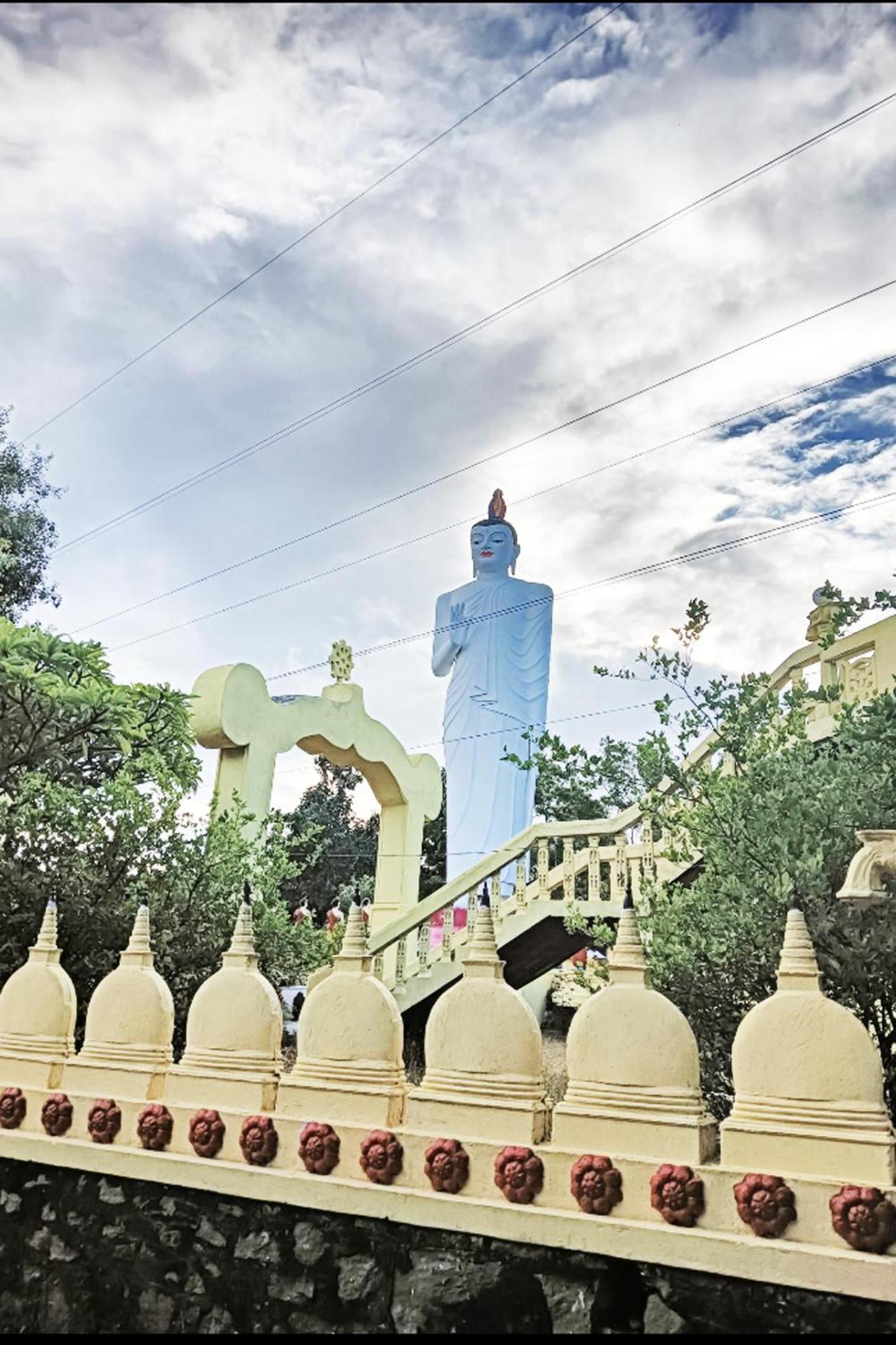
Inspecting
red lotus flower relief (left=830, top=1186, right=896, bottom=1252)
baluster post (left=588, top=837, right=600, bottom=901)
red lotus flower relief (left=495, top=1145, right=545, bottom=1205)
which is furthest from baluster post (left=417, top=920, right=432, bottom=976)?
red lotus flower relief (left=830, top=1186, right=896, bottom=1252)

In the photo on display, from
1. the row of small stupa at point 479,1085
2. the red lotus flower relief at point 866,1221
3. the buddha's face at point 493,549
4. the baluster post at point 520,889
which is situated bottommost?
the red lotus flower relief at point 866,1221

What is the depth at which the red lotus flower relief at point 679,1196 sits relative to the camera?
Answer: 2.93 metres

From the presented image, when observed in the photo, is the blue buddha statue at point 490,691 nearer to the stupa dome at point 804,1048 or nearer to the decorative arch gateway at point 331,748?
the decorative arch gateway at point 331,748

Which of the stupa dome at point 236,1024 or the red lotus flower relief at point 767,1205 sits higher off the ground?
the stupa dome at point 236,1024

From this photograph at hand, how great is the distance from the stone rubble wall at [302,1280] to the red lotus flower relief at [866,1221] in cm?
14

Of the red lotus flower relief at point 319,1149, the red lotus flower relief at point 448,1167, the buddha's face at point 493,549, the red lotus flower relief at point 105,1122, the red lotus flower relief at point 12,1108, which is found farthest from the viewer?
the buddha's face at point 493,549

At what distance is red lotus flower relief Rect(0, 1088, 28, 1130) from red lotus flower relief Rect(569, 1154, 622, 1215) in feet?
7.94

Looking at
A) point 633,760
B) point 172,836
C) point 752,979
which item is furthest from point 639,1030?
point 172,836

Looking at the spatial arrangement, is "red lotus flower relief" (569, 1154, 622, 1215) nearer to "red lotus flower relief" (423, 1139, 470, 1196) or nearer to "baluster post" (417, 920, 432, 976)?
"red lotus flower relief" (423, 1139, 470, 1196)

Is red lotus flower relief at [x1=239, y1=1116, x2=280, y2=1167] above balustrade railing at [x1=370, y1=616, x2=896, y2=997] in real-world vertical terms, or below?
below

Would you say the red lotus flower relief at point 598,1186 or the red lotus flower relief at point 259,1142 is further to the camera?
the red lotus flower relief at point 259,1142

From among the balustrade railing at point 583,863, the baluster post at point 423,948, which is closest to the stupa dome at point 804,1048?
the balustrade railing at point 583,863

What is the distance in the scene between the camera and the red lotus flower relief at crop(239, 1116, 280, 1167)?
11.9 feet

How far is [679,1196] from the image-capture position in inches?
116
